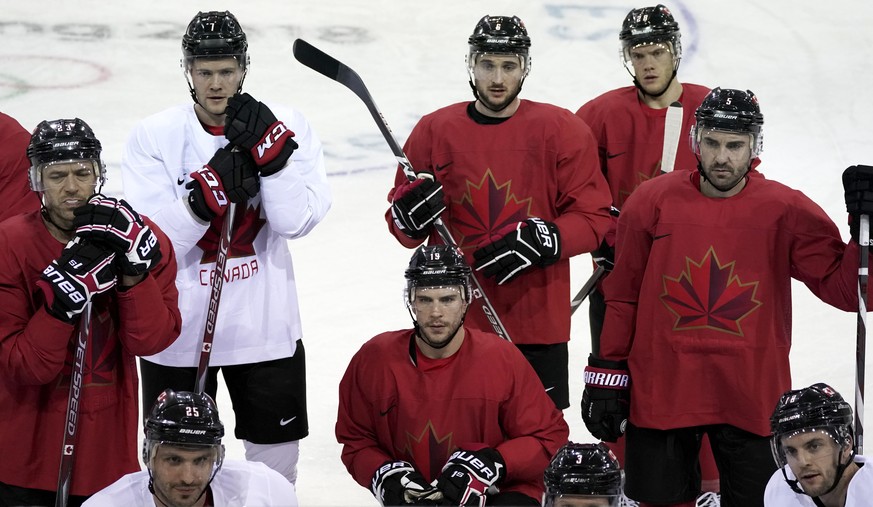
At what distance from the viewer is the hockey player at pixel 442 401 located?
385 cm

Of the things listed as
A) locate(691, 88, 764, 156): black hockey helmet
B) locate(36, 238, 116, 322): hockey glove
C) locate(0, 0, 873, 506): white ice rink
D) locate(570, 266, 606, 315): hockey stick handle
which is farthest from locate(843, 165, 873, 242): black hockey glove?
locate(0, 0, 873, 506): white ice rink

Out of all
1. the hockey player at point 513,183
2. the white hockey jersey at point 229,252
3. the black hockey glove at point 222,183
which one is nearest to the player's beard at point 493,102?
the hockey player at point 513,183

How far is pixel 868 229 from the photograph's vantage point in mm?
3678

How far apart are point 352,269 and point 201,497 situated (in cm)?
320

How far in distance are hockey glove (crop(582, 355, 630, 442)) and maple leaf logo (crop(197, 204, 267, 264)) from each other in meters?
1.02

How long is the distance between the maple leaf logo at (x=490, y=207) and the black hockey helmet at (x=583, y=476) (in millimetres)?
1196

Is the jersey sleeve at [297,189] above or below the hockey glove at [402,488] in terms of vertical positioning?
above

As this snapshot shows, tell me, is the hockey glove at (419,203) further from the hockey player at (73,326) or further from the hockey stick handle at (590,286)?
the hockey player at (73,326)

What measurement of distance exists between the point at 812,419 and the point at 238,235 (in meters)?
1.67

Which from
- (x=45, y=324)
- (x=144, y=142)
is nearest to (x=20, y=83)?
(x=144, y=142)

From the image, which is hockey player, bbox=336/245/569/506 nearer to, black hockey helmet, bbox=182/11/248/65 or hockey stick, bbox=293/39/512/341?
hockey stick, bbox=293/39/512/341

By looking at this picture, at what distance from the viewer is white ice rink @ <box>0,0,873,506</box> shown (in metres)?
6.92

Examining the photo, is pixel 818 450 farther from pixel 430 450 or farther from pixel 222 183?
pixel 222 183

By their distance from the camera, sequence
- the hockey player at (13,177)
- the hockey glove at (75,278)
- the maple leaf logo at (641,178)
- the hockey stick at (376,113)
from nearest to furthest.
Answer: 1. the hockey glove at (75,278)
2. the hockey stick at (376,113)
3. the hockey player at (13,177)
4. the maple leaf logo at (641,178)
